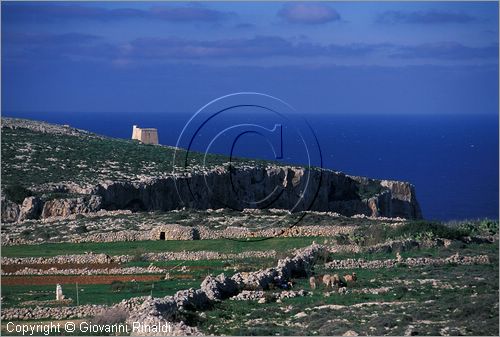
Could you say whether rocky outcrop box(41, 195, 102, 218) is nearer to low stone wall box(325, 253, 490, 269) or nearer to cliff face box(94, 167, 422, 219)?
cliff face box(94, 167, 422, 219)

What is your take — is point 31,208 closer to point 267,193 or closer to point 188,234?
point 188,234

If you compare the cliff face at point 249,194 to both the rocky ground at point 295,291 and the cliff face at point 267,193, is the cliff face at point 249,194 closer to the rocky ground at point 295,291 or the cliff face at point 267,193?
the cliff face at point 267,193

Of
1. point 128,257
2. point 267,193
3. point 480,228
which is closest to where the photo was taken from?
point 128,257

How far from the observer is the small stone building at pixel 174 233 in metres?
45.3

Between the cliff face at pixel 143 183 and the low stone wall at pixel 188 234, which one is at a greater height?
the cliff face at pixel 143 183

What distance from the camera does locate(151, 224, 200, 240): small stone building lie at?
45.3 meters

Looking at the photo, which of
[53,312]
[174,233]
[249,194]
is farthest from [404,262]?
[249,194]

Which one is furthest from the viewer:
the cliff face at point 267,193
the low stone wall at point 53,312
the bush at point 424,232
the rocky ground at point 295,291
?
the cliff face at point 267,193

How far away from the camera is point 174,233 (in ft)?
149

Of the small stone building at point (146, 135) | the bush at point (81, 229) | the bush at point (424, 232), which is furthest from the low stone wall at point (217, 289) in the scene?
the small stone building at point (146, 135)

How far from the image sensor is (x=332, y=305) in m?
29.5

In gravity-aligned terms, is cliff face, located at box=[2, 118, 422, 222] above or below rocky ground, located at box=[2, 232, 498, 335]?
above

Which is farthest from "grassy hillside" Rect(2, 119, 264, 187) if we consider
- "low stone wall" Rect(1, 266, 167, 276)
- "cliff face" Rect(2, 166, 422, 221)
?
"low stone wall" Rect(1, 266, 167, 276)

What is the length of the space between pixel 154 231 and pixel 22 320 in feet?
58.1
